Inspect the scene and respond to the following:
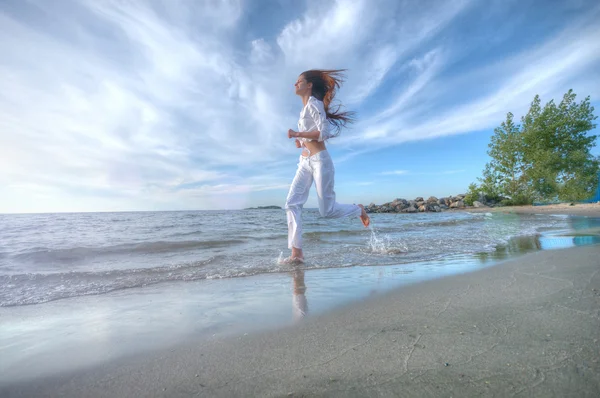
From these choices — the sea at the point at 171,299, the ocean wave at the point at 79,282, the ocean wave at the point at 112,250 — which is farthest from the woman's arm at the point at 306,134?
the ocean wave at the point at 112,250

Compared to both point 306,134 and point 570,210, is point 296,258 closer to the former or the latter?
point 306,134

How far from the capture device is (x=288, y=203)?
15.3 ft

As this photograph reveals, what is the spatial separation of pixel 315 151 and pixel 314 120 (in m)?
0.43

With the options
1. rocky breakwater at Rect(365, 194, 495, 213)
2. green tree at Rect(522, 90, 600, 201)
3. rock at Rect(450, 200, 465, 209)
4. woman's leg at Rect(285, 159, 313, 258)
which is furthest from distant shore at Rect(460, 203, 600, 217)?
woman's leg at Rect(285, 159, 313, 258)

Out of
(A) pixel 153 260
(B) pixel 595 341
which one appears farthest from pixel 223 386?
(A) pixel 153 260

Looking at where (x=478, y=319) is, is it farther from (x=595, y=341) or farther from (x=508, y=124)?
(x=508, y=124)

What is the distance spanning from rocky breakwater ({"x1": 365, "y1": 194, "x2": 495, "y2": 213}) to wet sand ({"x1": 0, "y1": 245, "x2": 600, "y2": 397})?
2815 cm

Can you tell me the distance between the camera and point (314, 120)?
431 cm

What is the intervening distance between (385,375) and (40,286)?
4.28 meters

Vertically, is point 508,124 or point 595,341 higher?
point 508,124

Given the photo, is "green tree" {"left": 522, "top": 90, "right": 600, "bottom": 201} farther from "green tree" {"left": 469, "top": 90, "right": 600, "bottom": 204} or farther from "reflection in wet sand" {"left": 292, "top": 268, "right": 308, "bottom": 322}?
"reflection in wet sand" {"left": 292, "top": 268, "right": 308, "bottom": 322}

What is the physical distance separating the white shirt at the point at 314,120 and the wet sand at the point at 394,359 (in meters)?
2.73

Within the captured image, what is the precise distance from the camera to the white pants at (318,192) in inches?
173

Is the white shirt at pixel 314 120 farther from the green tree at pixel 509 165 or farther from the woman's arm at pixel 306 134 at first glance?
the green tree at pixel 509 165
